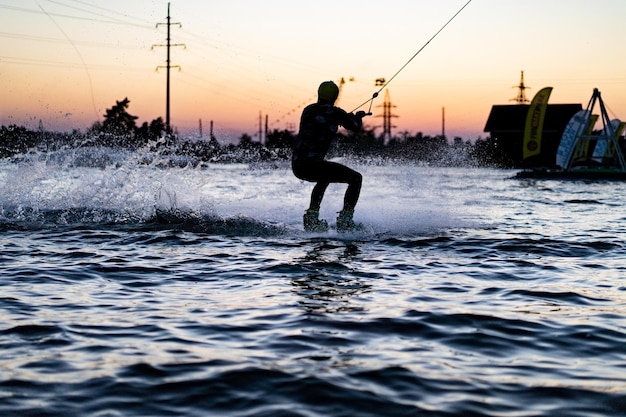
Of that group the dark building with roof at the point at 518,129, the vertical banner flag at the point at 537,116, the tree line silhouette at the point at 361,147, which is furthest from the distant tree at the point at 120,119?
the vertical banner flag at the point at 537,116

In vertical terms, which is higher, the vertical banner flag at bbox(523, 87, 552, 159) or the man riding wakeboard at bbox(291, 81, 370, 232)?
the vertical banner flag at bbox(523, 87, 552, 159)

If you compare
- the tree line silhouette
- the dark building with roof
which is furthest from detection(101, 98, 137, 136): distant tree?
the dark building with roof

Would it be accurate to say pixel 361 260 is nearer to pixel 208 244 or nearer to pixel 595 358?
pixel 208 244

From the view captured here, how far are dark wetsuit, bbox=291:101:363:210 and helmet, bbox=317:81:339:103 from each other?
0.10m

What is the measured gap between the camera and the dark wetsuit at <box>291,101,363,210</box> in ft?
35.9

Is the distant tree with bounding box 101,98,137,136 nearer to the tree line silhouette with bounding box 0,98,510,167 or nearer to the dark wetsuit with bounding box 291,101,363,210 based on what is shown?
the tree line silhouette with bounding box 0,98,510,167

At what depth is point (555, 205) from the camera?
19.4 meters

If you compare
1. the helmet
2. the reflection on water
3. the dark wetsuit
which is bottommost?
the reflection on water

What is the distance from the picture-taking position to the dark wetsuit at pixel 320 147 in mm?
10930

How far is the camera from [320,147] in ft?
36.2

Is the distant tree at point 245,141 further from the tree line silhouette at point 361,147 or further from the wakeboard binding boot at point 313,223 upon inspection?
the wakeboard binding boot at point 313,223

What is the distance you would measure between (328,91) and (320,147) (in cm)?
85

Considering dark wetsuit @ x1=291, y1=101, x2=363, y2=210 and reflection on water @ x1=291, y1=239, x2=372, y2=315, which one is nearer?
reflection on water @ x1=291, y1=239, x2=372, y2=315

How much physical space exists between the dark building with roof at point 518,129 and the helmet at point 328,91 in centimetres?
6368
